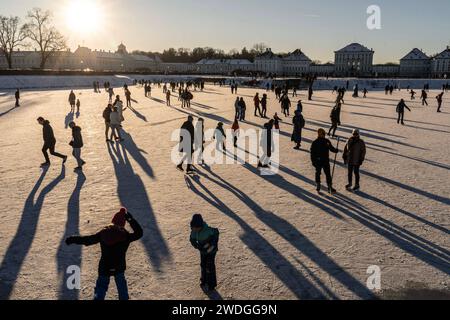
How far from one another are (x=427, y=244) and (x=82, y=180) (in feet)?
22.7

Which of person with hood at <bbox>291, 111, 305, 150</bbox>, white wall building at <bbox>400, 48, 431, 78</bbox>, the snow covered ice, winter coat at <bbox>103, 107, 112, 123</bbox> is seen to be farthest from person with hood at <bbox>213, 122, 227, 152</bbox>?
white wall building at <bbox>400, 48, 431, 78</bbox>

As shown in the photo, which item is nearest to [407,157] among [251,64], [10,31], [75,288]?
[75,288]

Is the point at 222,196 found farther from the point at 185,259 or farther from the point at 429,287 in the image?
the point at 429,287

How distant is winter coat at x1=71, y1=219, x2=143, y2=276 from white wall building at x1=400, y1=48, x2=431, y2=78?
12925 centimetres

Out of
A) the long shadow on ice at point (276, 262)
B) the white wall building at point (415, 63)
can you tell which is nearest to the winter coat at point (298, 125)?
the long shadow on ice at point (276, 262)

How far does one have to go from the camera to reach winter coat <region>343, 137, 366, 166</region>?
723cm

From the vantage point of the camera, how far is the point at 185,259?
16.0 feet

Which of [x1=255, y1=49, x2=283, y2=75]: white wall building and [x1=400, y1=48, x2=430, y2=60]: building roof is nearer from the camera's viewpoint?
[x1=400, y1=48, x2=430, y2=60]: building roof

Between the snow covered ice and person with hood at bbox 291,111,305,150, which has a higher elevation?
person with hood at bbox 291,111,305,150

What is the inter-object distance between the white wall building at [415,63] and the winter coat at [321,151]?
125m

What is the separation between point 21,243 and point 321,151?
5348mm

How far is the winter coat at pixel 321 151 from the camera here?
7027mm

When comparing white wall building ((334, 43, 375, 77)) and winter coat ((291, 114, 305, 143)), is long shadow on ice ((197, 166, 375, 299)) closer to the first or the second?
winter coat ((291, 114, 305, 143))

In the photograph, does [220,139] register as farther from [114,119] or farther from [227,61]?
[227,61]
